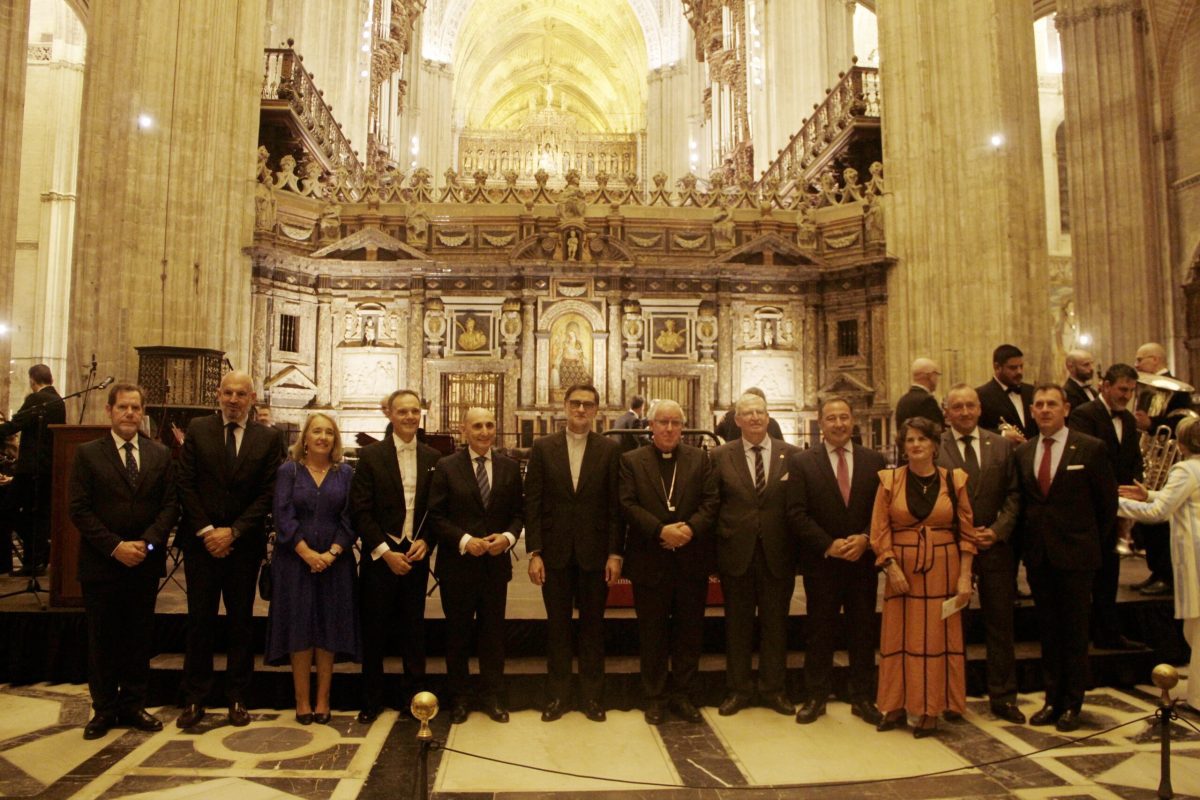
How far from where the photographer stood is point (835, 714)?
446 centimetres

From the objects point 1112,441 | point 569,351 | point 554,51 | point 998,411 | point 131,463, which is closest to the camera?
point 131,463

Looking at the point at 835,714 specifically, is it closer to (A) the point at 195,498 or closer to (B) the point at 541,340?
(A) the point at 195,498

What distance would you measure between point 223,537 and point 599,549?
2.07 meters

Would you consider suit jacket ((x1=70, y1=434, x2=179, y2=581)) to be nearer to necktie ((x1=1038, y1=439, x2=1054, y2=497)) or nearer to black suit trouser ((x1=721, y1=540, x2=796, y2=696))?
black suit trouser ((x1=721, y1=540, x2=796, y2=696))

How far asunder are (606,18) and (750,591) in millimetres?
43014

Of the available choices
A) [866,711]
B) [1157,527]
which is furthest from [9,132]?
[1157,527]

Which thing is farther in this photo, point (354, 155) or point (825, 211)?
point (354, 155)

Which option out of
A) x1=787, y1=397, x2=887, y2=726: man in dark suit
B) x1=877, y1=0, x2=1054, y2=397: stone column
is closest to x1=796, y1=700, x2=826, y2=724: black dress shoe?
x1=787, y1=397, x2=887, y2=726: man in dark suit

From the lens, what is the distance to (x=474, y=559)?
4367 millimetres

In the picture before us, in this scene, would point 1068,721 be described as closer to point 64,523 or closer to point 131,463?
point 131,463

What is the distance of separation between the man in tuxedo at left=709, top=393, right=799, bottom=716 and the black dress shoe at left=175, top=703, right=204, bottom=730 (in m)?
2.92

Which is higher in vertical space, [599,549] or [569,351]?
[569,351]

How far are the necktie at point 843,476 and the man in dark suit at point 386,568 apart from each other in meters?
2.38

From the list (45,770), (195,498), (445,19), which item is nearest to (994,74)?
(195,498)
